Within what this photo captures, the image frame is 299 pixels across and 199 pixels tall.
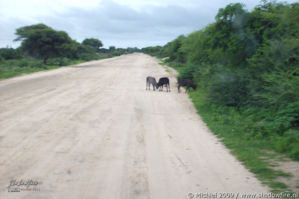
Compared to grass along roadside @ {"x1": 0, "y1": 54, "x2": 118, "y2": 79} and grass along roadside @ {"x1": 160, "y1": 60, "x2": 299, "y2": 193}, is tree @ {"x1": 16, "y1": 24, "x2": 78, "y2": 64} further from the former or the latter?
grass along roadside @ {"x1": 160, "y1": 60, "x2": 299, "y2": 193}

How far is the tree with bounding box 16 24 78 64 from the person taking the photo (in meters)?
46.4

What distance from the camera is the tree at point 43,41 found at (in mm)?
46406

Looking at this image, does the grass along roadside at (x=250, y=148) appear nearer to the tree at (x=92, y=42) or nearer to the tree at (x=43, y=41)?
the tree at (x=43, y=41)

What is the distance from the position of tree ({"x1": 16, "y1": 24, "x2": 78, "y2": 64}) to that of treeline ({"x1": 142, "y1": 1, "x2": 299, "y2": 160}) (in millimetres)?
34771

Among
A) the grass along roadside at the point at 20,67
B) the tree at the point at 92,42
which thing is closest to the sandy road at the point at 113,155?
the grass along roadside at the point at 20,67

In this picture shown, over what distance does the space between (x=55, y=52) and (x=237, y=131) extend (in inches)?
1711

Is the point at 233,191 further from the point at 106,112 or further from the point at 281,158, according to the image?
the point at 106,112

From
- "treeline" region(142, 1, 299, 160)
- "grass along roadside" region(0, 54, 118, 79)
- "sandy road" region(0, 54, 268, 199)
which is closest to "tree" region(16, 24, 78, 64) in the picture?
"grass along roadside" region(0, 54, 118, 79)

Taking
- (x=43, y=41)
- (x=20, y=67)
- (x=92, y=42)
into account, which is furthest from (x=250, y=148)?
(x=92, y=42)

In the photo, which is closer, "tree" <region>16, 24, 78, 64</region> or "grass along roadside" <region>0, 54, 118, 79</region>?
"grass along roadside" <region>0, 54, 118, 79</region>

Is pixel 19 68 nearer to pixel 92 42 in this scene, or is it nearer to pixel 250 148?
pixel 250 148

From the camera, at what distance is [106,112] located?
12.5 metres

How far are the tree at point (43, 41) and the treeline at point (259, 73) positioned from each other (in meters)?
34.8

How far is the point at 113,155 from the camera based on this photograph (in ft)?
24.1
